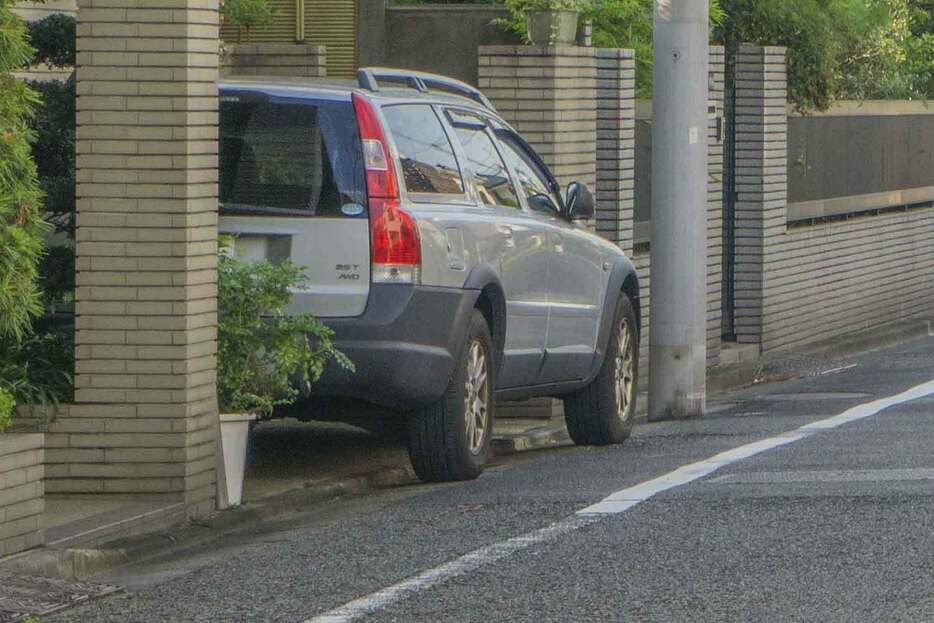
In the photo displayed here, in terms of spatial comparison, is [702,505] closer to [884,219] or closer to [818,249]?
[818,249]

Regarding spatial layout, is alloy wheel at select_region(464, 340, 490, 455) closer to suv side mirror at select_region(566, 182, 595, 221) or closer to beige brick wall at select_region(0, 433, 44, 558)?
suv side mirror at select_region(566, 182, 595, 221)

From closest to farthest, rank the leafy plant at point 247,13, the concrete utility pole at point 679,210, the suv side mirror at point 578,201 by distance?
the suv side mirror at point 578,201 < the concrete utility pole at point 679,210 < the leafy plant at point 247,13

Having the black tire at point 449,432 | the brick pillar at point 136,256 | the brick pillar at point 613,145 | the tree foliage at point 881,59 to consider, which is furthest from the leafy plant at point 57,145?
the tree foliage at point 881,59

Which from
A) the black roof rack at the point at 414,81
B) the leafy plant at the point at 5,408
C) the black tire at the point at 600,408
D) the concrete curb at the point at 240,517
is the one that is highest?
the black roof rack at the point at 414,81

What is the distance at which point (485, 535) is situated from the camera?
8.67 meters

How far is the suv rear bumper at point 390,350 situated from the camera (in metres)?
10.0

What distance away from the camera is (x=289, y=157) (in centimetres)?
1020

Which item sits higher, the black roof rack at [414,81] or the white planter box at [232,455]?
the black roof rack at [414,81]

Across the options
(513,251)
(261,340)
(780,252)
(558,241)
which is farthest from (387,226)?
(780,252)

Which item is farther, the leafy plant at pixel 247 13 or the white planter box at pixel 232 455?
the leafy plant at pixel 247 13

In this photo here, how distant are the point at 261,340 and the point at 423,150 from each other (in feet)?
4.36

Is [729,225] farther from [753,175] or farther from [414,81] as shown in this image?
[414,81]

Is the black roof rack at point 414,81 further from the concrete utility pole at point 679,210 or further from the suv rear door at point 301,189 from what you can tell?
the concrete utility pole at point 679,210

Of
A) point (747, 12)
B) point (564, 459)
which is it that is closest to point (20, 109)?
point (564, 459)
